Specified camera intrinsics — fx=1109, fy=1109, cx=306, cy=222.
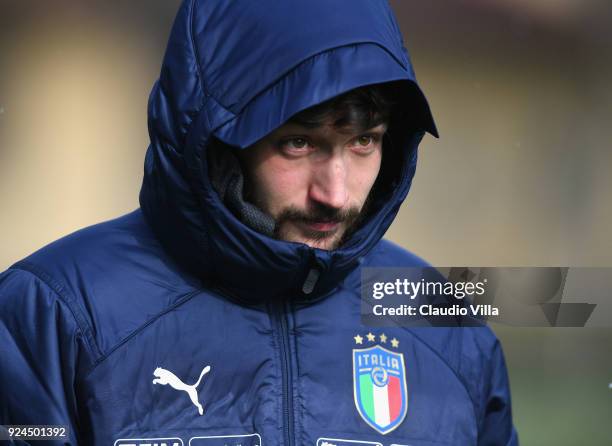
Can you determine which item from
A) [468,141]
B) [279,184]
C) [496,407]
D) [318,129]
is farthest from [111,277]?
[468,141]

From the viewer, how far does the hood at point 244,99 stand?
2.17 meters

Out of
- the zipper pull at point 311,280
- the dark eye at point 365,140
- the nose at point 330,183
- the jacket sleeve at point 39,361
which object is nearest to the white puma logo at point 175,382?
the jacket sleeve at point 39,361

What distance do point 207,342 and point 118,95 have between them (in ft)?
14.0

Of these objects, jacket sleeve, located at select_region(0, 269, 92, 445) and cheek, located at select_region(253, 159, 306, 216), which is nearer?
jacket sleeve, located at select_region(0, 269, 92, 445)

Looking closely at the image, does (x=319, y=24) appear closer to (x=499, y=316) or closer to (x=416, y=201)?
(x=499, y=316)

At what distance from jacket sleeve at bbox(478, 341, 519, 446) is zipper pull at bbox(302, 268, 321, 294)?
482mm

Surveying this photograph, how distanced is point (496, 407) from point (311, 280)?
568 mm

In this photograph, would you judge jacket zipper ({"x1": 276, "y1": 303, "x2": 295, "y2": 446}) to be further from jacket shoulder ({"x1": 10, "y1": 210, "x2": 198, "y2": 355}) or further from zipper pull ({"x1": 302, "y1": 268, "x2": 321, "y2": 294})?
jacket shoulder ({"x1": 10, "y1": 210, "x2": 198, "y2": 355})

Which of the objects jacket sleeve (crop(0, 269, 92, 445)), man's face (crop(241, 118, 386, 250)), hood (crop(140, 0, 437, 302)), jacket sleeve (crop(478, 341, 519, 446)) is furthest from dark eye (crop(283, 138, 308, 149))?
jacket sleeve (crop(478, 341, 519, 446))

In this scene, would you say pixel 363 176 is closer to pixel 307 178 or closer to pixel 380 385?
pixel 307 178

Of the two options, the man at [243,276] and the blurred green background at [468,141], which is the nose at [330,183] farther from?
the blurred green background at [468,141]

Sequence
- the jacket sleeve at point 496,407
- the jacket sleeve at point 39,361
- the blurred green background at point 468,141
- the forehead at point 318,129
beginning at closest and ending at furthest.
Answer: the jacket sleeve at point 39,361 → the forehead at point 318,129 → the jacket sleeve at point 496,407 → the blurred green background at point 468,141

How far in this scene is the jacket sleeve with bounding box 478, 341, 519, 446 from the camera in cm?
249

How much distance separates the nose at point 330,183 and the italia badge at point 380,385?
321 millimetres
